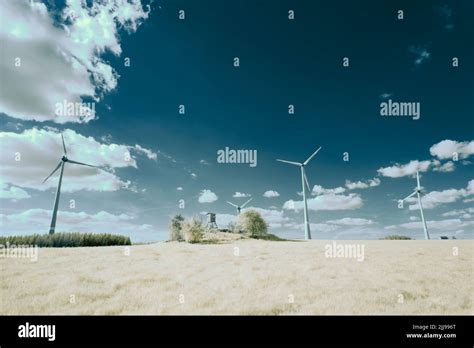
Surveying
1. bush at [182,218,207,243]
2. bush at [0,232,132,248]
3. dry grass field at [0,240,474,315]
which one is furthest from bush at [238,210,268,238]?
dry grass field at [0,240,474,315]

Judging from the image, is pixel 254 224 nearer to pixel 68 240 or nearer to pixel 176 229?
pixel 176 229

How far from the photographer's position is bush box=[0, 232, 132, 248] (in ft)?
132

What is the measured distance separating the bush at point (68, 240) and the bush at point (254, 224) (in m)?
31.5

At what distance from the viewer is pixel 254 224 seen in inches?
2975

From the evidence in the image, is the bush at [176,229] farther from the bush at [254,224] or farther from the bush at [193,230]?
the bush at [254,224]

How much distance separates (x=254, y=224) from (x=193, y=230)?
827 inches

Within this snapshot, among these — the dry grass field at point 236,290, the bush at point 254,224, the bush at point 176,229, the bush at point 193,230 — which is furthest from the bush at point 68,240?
the bush at point 254,224

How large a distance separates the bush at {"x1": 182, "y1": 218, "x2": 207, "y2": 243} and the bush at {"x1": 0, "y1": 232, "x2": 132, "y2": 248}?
11.7 meters
